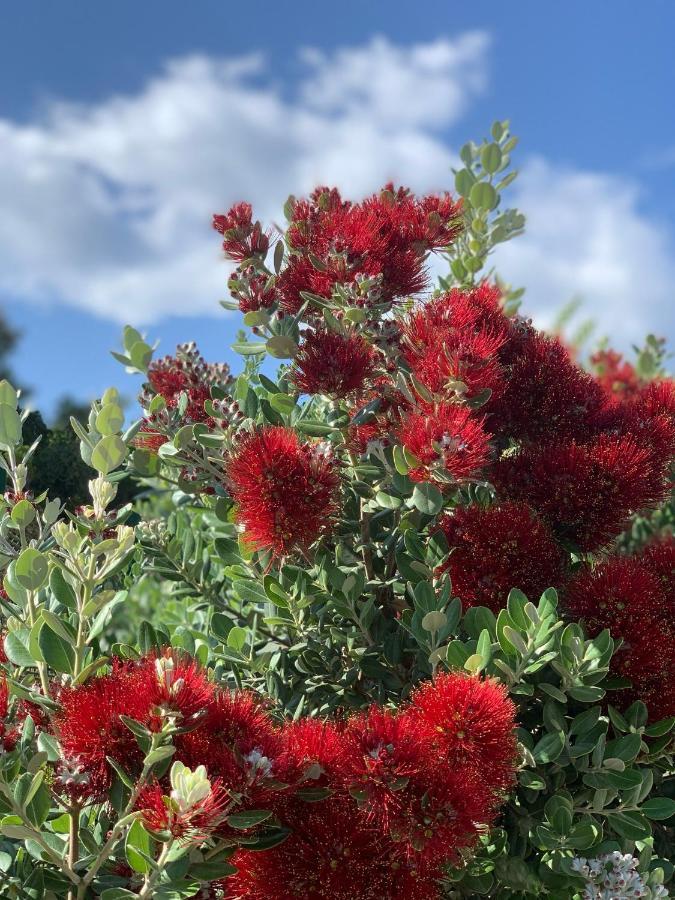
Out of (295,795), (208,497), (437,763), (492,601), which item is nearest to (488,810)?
(437,763)

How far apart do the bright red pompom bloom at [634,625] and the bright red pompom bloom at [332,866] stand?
52 centimetres

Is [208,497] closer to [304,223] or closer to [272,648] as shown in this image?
[272,648]

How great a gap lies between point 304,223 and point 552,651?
1.00 metres

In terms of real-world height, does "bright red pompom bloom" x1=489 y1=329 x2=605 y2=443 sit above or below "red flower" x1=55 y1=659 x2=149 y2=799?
above

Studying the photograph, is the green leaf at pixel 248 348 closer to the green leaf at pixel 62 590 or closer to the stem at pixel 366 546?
the stem at pixel 366 546

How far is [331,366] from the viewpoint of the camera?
1541 mm

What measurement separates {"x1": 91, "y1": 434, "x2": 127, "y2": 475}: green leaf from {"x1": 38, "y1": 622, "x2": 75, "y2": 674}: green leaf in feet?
0.80

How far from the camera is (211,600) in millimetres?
2037

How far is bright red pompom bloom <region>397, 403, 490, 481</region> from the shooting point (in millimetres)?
1379

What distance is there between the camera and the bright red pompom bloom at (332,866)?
114 cm

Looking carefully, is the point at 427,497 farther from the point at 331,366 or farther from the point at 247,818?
the point at 247,818

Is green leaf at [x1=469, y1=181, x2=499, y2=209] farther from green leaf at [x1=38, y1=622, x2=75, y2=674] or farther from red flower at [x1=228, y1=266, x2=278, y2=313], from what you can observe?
green leaf at [x1=38, y1=622, x2=75, y2=674]

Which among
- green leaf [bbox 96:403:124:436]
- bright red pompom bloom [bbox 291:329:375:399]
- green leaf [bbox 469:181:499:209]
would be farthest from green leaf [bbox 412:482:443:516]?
green leaf [bbox 469:181:499:209]

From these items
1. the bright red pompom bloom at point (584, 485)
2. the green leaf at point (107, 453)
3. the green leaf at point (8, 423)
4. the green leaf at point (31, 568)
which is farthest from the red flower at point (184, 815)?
the bright red pompom bloom at point (584, 485)
